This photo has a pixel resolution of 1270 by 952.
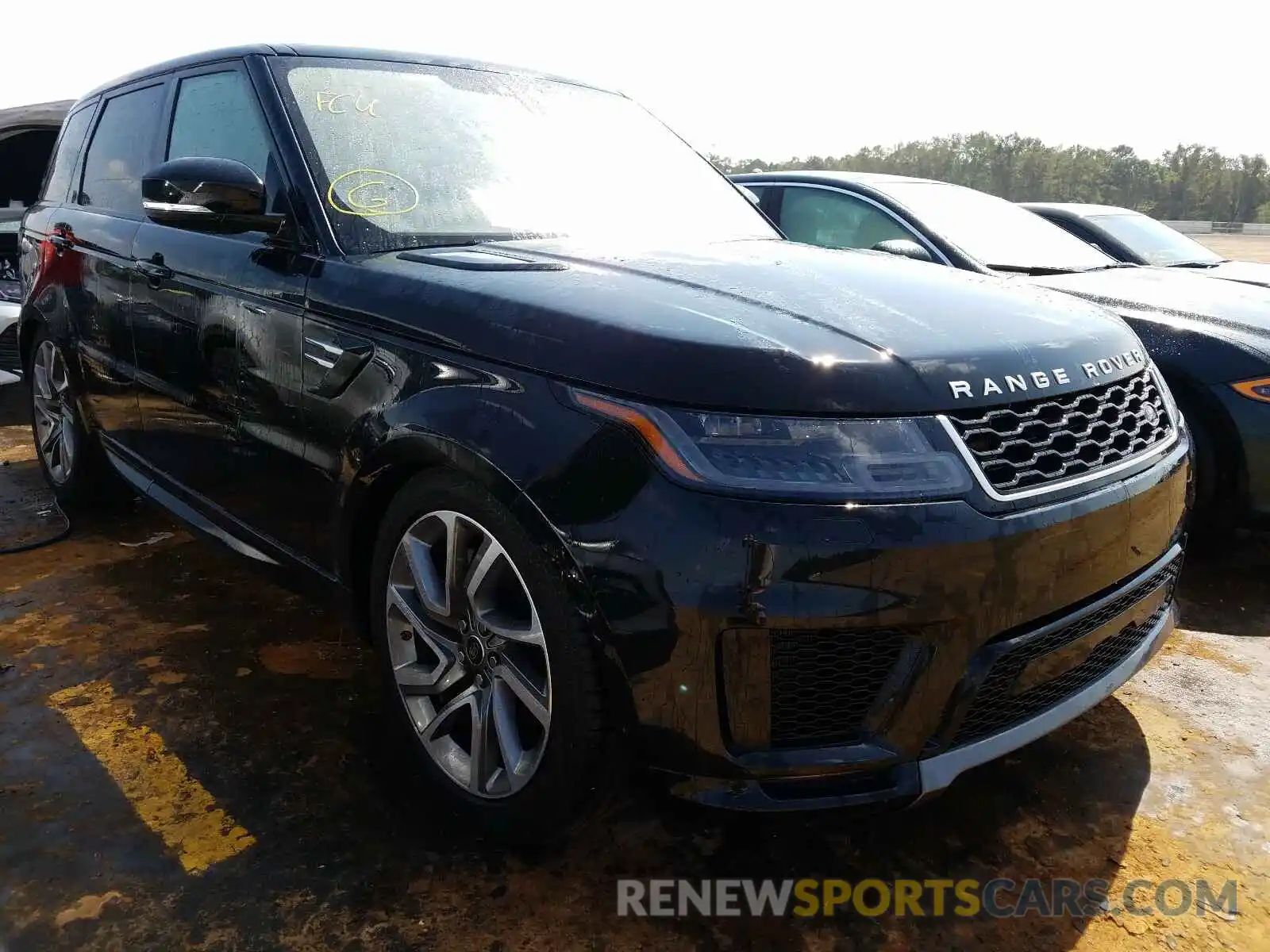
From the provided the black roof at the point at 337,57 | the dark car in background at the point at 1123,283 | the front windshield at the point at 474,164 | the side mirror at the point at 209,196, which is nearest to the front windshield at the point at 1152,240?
the dark car in background at the point at 1123,283

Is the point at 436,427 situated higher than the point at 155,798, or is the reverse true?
the point at 436,427

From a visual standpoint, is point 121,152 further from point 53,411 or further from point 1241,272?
point 1241,272

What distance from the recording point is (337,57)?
2771 millimetres

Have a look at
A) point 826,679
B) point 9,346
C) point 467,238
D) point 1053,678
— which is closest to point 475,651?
point 826,679

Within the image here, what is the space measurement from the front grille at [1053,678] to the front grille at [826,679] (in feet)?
0.71

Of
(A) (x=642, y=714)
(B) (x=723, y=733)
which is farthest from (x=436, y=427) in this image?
(B) (x=723, y=733)

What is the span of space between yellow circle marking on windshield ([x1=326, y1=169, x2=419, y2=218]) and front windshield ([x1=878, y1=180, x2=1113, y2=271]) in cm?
321

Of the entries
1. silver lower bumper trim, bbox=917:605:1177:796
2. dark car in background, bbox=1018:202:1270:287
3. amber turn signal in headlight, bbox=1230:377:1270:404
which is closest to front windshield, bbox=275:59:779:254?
silver lower bumper trim, bbox=917:605:1177:796

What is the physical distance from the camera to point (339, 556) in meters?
2.35

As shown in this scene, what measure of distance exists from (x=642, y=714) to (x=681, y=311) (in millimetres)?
765

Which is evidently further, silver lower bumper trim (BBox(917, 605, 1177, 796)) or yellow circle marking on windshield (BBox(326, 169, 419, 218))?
yellow circle marking on windshield (BBox(326, 169, 419, 218))

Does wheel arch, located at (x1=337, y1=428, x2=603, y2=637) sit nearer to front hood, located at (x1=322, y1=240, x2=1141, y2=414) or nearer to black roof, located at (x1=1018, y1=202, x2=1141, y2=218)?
front hood, located at (x1=322, y1=240, x2=1141, y2=414)

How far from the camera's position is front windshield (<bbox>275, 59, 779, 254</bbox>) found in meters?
2.47

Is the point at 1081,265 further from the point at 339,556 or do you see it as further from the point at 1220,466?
the point at 339,556
